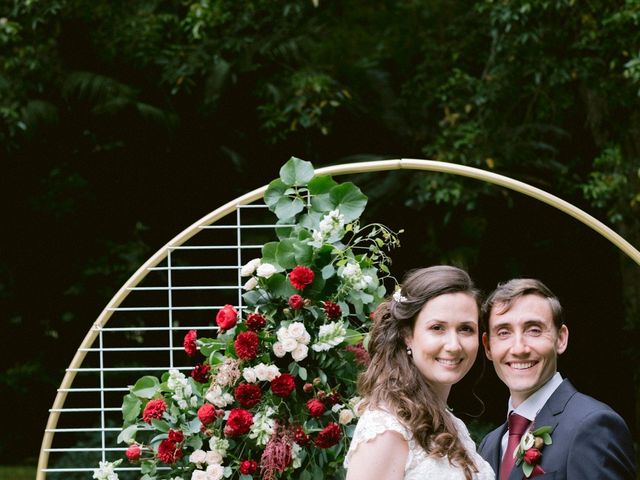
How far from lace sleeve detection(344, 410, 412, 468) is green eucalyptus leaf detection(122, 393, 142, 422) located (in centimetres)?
146

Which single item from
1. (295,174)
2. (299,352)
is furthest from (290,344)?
(295,174)

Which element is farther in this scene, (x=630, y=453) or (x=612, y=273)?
(x=612, y=273)

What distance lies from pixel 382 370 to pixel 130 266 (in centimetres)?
656

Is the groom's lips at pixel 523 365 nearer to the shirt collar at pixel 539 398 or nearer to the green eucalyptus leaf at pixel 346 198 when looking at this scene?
the shirt collar at pixel 539 398

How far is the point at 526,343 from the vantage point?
333 cm

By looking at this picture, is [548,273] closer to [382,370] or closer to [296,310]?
[296,310]

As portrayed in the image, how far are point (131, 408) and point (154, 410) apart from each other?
0.81ft

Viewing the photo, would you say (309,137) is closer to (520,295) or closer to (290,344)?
(290,344)

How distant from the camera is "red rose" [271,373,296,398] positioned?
3930 mm

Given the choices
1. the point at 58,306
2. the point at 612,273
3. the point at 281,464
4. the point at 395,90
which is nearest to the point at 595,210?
the point at 612,273

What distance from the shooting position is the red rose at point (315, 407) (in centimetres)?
388

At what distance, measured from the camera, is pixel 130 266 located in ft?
31.2

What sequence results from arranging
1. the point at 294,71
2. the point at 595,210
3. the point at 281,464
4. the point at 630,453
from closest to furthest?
the point at 630,453, the point at 281,464, the point at 294,71, the point at 595,210

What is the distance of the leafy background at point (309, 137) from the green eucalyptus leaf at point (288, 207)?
344 cm
